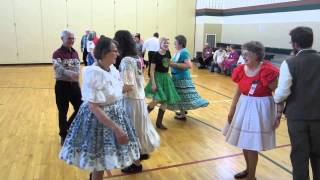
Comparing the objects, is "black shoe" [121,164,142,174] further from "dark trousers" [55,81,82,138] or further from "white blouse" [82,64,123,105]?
"white blouse" [82,64,123,105]

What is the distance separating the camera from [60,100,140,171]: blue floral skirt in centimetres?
216

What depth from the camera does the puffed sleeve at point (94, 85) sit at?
208 centimetres

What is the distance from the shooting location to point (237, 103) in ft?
9.36

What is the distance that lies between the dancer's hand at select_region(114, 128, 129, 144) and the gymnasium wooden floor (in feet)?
3.28

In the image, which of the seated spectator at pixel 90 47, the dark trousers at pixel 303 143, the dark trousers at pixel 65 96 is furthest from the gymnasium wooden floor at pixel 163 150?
the seated spectator at pixel 90 47

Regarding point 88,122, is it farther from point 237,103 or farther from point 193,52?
point 193,52

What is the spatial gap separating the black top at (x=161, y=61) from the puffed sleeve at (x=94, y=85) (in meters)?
2.17

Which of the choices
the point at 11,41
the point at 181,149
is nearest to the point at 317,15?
the point at 181,149

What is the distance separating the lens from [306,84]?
2.24 meters

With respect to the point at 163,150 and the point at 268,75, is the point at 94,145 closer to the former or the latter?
the point at 268,75

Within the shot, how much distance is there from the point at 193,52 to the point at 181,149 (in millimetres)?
10624

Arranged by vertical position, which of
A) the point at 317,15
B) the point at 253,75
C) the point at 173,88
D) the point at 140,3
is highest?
the point at 140,3

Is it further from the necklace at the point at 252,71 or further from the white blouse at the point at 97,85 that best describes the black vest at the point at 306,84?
the white blouse at the point at 97,85

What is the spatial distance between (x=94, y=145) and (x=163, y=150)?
5.67 feet
